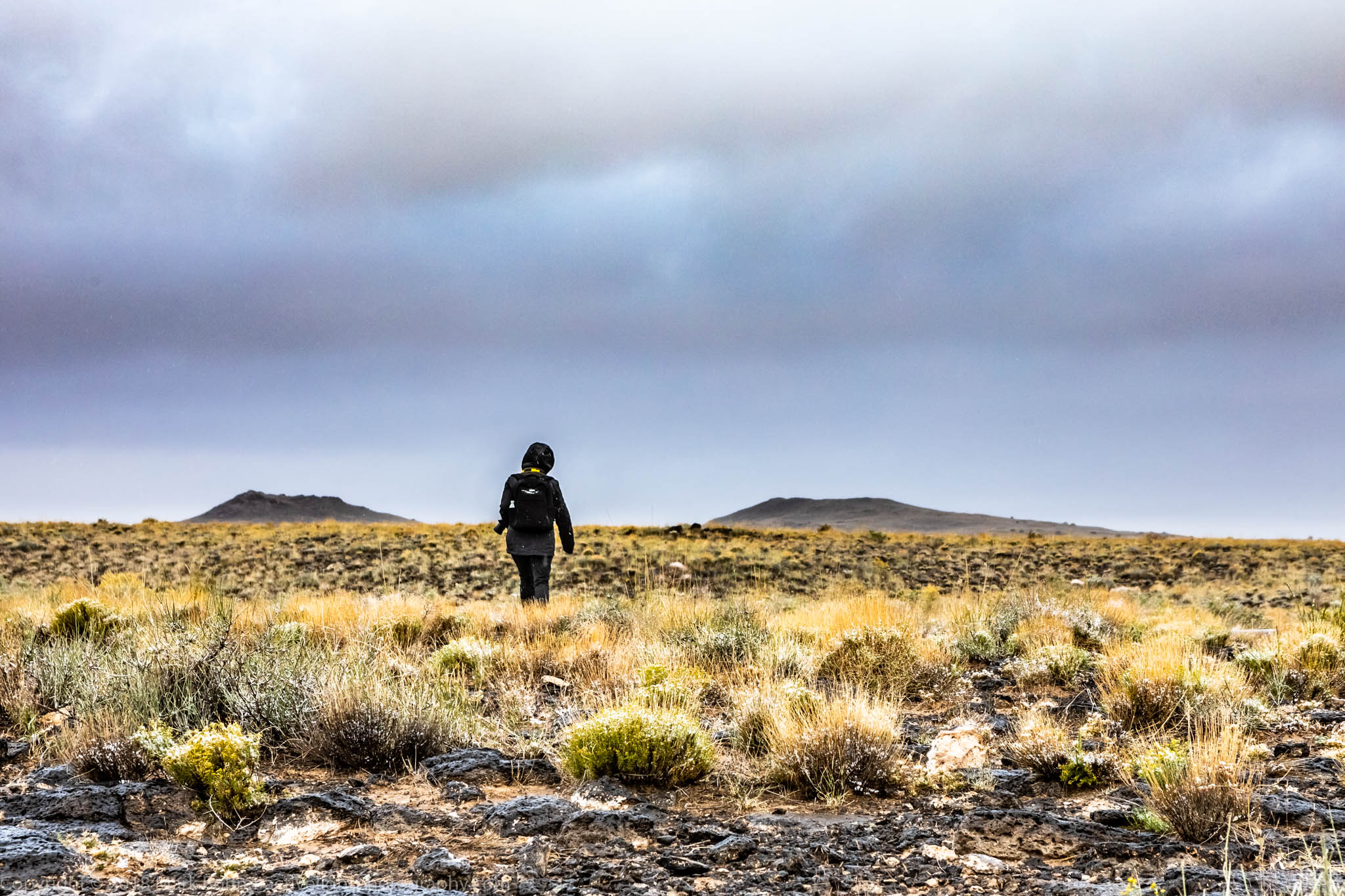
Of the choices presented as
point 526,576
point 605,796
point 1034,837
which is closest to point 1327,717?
point 1034,837

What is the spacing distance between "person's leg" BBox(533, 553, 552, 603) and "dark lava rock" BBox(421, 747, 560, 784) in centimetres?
715

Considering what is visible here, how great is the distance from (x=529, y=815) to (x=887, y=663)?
441 centimetres

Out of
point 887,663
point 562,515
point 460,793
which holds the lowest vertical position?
point 460,793

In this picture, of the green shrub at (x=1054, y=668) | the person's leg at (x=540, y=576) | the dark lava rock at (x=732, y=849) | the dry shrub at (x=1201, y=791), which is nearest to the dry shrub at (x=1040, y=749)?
the dry shrub at (x=1201, y=791)

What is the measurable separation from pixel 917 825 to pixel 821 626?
5475 millimetres

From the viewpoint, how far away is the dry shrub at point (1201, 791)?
4312mm

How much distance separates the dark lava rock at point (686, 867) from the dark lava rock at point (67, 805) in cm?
269

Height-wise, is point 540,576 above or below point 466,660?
above

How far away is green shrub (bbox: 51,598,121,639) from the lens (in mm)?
9305

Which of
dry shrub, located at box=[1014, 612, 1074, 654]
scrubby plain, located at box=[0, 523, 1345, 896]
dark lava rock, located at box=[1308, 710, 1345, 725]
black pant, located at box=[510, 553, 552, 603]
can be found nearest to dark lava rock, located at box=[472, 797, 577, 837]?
scrubby plain, located at box=[0, 523, 1345, 896]

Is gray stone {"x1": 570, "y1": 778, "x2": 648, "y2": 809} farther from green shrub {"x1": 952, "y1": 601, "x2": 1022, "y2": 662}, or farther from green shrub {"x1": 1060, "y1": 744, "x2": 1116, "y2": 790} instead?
green shrub {"x1": 952, "y1": 601, "x2": 1022, "y2": 662}

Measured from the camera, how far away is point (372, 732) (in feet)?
18.6

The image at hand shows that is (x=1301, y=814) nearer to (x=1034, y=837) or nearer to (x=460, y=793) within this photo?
(x=1034, y=837)

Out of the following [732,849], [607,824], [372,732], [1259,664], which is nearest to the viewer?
[732,849]
